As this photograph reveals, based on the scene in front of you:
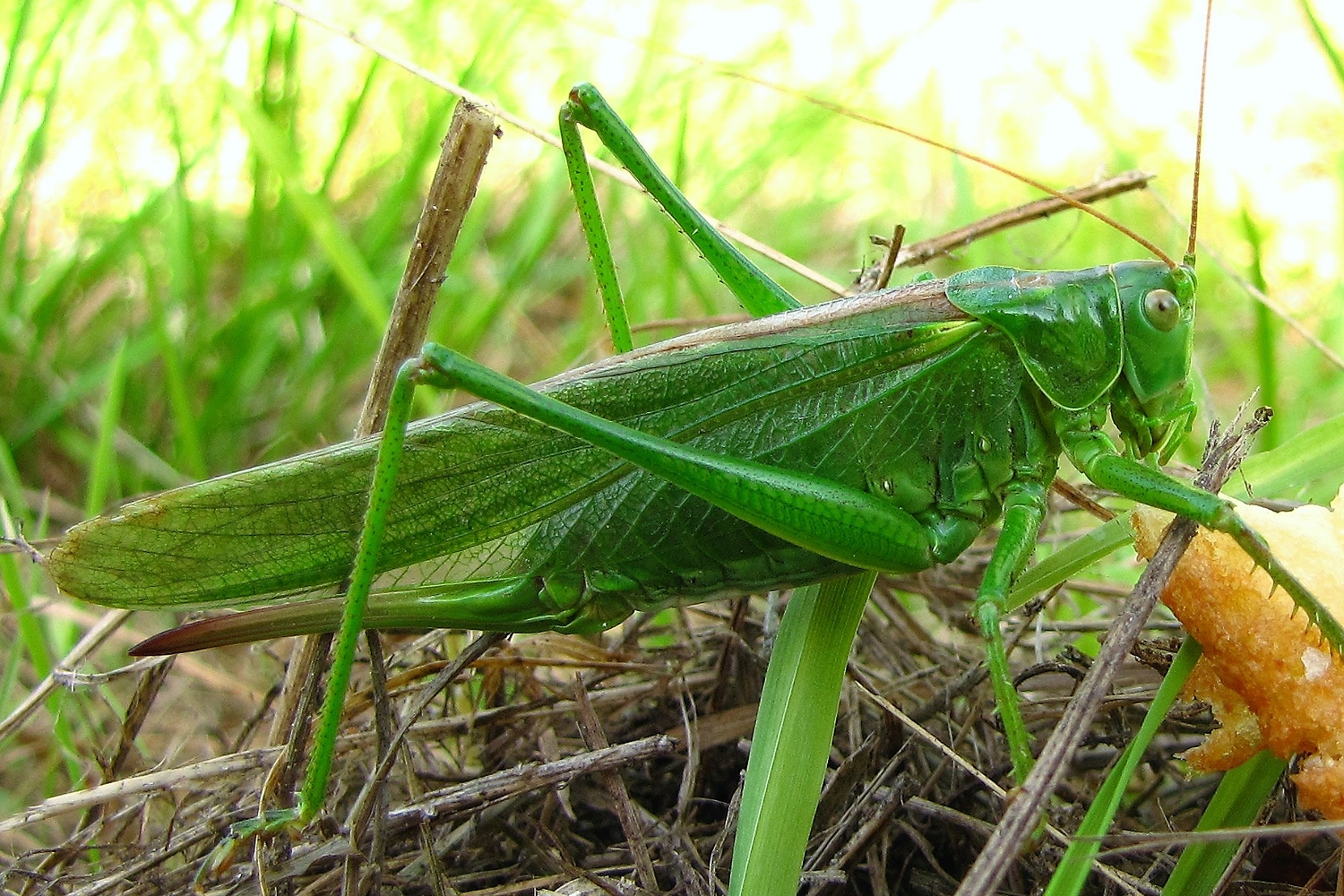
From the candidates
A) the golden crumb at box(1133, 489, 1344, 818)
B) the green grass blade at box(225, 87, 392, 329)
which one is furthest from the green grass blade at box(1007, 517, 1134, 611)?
the green grass blade at box(225, 87, 392, 329)

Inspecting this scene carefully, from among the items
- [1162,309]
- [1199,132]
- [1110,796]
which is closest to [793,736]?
[1110,796]

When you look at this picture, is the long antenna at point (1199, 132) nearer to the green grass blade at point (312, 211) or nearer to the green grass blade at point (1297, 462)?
the green grass blade at point (1297, 462)

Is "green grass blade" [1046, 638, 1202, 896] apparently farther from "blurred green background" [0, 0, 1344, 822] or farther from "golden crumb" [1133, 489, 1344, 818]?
"blurred green background" [0, 0, 1344, 822]

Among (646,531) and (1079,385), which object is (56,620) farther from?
(1079,385)

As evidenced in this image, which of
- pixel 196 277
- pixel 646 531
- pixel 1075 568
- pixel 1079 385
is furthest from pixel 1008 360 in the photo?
pixel 196 277

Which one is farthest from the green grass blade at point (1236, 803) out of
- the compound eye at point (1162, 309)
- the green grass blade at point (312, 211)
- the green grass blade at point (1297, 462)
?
the green grass blade at point (312, 211)

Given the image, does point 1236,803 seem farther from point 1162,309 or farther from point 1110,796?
point 1162,309
